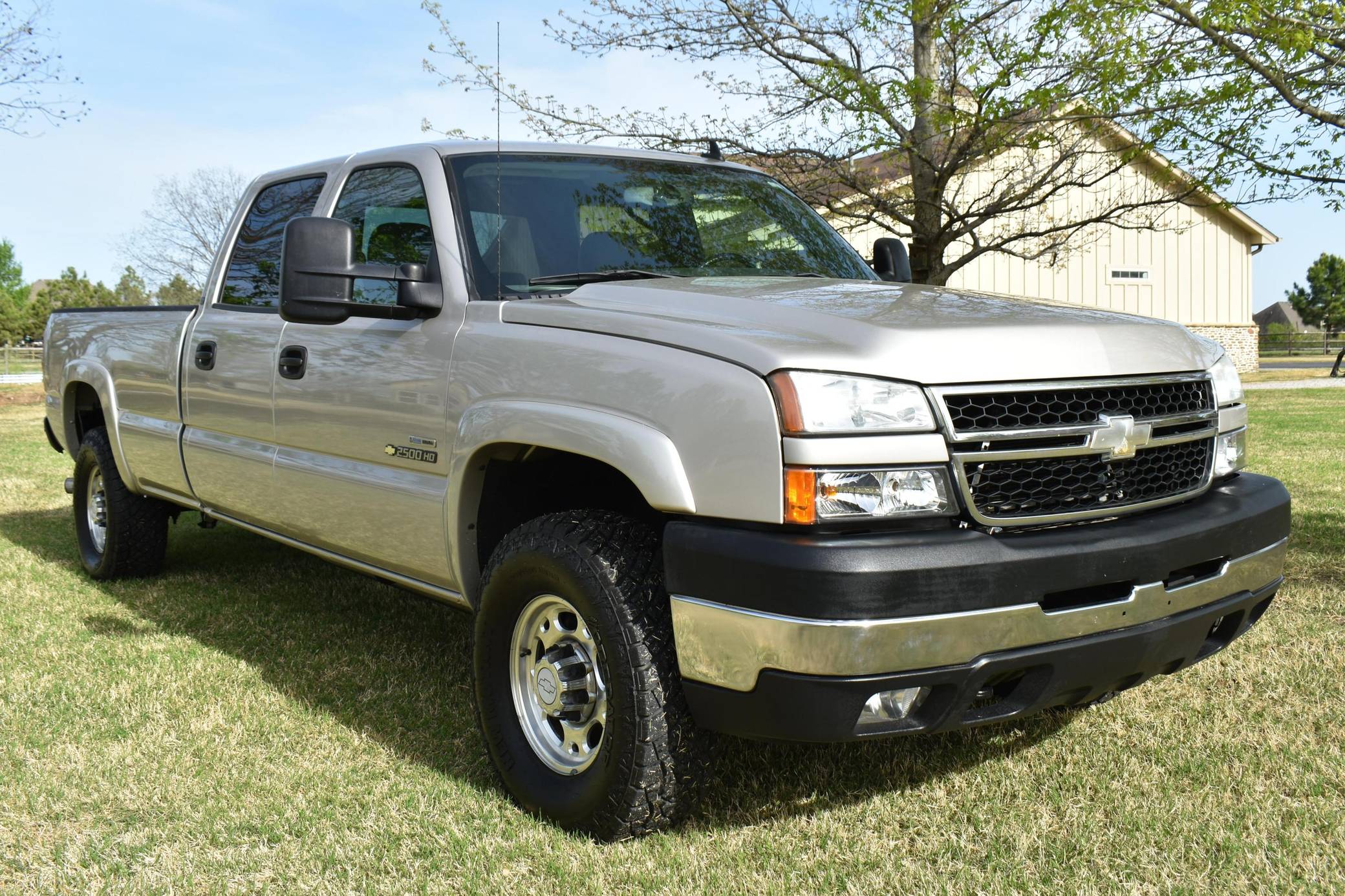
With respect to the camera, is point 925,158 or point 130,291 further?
point 130,291

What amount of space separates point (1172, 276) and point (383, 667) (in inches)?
1185

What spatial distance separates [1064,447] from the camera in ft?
9.06

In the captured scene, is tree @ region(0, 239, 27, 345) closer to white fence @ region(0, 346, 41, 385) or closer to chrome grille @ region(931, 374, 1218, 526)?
white fence @ region(0, 346, 41, 385)

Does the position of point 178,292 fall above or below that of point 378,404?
above

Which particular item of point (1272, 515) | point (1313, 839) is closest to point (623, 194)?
point (1272, 515)

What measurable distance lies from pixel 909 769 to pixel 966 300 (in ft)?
4.69

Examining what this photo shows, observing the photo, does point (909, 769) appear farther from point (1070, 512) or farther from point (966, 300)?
point (966, 300)

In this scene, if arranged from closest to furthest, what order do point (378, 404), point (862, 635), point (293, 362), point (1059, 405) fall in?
1. point (862, 635)
2. point (1059, 405)
3. point (378, 404)
4. point (293, 362)

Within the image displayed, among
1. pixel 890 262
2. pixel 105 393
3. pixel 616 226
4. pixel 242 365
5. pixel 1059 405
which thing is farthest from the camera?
pixel 105 393

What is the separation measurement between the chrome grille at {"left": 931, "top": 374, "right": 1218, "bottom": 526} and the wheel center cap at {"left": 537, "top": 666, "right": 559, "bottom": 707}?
4.05 ft

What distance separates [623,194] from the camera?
4078mm

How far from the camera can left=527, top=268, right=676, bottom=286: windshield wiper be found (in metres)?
3.66

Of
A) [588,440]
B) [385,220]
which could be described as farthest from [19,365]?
[588,440]

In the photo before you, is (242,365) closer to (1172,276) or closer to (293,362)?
(293,362)
